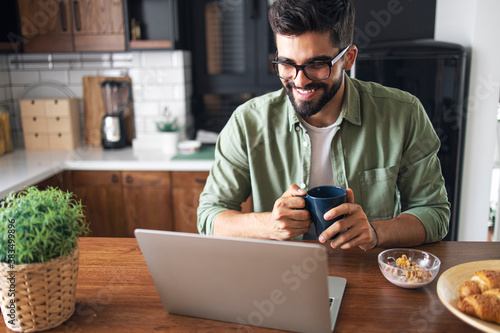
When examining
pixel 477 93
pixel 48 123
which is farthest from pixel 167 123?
pixel 477 93

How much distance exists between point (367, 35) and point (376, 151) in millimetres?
1361

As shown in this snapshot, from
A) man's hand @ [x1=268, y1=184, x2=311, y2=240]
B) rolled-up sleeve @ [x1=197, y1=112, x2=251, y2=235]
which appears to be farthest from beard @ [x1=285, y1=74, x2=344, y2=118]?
man's hand @ [x1=268, y1=184, x2=311, y2=240]

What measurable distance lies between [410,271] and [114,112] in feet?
8.30

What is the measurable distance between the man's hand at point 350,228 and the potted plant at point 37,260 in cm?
55

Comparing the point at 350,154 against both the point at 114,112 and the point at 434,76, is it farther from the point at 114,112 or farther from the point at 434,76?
the point at 114,112

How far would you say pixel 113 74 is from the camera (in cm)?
324

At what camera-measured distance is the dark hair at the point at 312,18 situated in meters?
1.38

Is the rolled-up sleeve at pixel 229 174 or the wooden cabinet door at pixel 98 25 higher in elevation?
the wooden cabinet door at pixel 98 25

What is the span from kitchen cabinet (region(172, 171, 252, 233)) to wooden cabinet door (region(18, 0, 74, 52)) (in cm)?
114

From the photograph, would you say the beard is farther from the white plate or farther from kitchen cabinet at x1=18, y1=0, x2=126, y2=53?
kitchen cabinet at x1=18, y1=0, x2=126, y2=53

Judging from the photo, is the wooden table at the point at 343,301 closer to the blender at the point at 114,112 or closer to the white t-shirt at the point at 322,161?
the white t-shirt at the point at 322,161

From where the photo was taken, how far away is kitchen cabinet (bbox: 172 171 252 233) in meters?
2.73

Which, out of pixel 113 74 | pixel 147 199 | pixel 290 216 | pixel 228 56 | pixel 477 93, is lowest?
pixel 147 199

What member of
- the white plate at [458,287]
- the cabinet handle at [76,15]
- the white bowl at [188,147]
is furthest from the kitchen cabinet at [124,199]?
the white plate at [458,287]
